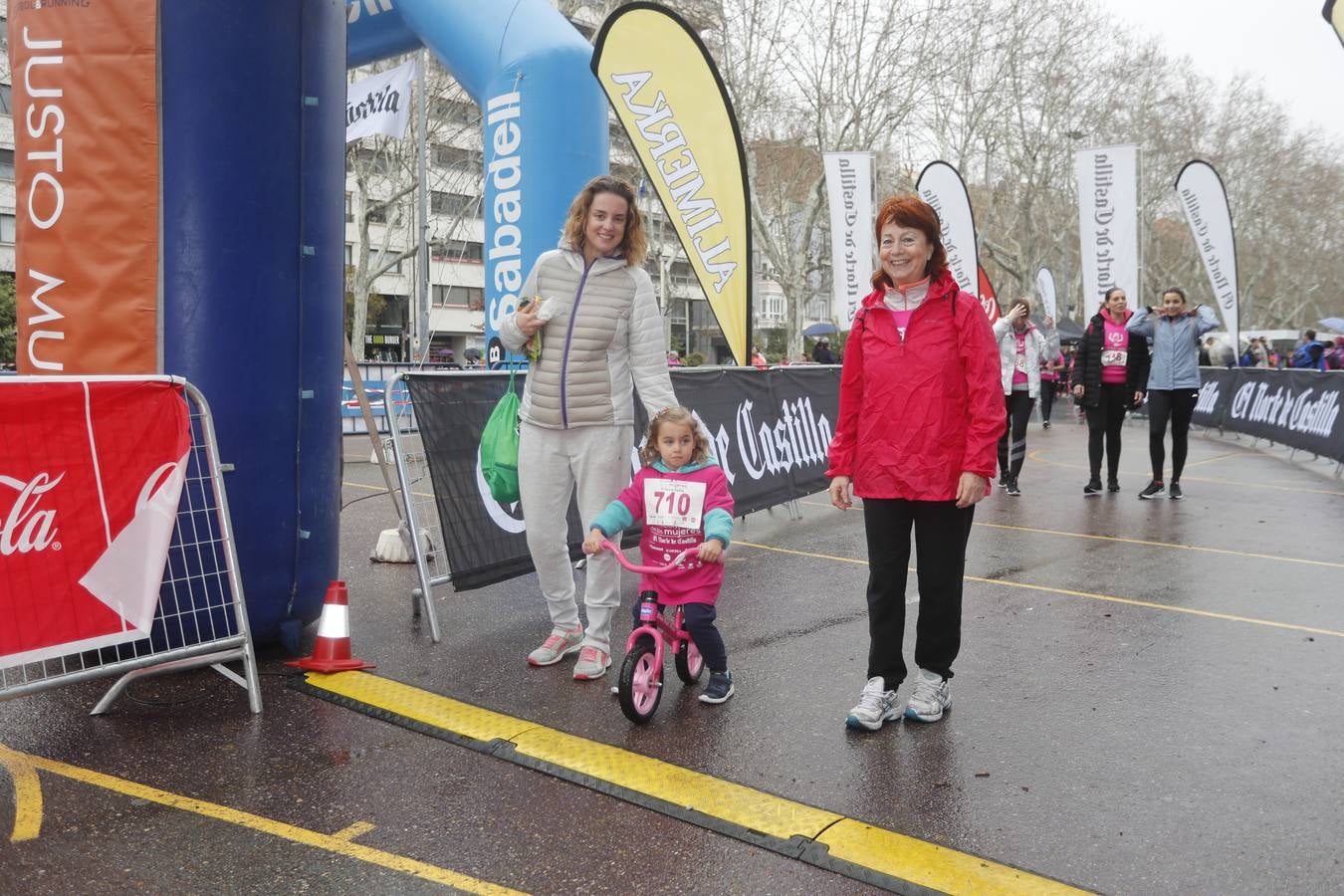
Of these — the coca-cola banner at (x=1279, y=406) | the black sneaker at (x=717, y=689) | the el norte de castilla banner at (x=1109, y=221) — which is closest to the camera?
the black sneaker at (x=717, y=689)

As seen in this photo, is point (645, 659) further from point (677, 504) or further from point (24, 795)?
point (24, 795)

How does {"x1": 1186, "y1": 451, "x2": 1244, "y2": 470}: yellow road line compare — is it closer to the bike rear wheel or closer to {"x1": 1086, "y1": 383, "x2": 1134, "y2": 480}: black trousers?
{"x1": 1086, "y1": 383, "x2": 1134, "y2": 480}: black trousers

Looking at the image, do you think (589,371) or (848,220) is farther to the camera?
(848,220)

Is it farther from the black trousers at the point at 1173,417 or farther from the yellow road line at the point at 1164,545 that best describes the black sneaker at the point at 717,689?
the black trousers at the point at 1173,417

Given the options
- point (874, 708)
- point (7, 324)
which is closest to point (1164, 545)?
point (874, 708)

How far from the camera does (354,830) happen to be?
124 inches

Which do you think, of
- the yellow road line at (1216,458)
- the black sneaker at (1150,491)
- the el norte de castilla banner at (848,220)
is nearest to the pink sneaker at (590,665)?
the black sneaker at (1150,491)

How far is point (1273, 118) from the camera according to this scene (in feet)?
170

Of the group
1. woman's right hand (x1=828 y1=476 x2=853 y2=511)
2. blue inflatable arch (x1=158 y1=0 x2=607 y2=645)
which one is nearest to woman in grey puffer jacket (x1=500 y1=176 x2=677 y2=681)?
woman's right hand (x1=828 y1=476 x2=853 y2=511)

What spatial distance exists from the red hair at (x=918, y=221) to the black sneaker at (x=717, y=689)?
1.65 metres

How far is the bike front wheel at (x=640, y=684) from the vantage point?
12.8 feet

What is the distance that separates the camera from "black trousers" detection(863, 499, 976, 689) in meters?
3.93

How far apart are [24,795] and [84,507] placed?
101cm

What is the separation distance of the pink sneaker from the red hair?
1.95 meters
